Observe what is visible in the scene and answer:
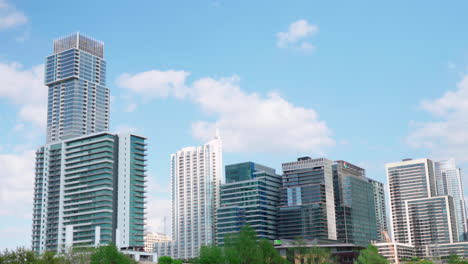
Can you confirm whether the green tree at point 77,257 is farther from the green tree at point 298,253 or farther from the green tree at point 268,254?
the green tree at point 298,253

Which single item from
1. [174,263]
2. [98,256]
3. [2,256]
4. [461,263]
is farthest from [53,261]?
[461,263]

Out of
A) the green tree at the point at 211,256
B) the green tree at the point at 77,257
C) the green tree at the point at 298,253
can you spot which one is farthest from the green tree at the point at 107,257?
the green tree at the point at 298,253

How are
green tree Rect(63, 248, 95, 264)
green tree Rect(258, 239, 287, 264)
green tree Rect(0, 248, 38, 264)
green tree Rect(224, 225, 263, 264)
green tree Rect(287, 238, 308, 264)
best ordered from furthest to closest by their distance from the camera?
1. green tree Rect(287, 238, 308, 264)
2. green tree Rect(258, 239, 287, 264)
3. green tree Rect(63, 248, 95, 264)
4. green tree Rect(224, 225, 263, 264)
5. green tree Rect(0, 248, 38, 264)

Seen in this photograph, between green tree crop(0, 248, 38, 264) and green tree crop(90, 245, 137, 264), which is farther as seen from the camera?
green tree crop(90, 245, 137, 264)

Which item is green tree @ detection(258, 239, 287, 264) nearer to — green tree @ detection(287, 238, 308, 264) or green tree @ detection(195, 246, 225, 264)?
green tree @ detection(195, 246, 225, 264)

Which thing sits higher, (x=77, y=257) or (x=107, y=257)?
(x=77, y=257)

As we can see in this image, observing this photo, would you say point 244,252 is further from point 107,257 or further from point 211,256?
point 107,257

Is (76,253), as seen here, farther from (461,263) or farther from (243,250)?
(461,263)

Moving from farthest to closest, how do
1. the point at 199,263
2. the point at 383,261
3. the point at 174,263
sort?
the point at 174,263
the point at 383,261
the point at 199,263

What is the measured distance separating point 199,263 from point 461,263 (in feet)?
270

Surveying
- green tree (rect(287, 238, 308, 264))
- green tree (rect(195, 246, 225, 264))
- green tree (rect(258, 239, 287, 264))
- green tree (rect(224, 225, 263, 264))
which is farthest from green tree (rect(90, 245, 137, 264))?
green tree (rect(287, 238, 308, 264))

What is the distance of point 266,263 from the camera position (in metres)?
160

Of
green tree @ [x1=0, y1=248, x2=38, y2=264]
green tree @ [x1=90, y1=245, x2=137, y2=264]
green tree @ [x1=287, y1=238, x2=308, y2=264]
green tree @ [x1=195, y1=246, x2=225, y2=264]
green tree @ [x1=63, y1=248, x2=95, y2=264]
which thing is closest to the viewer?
green tree @ [x1=0, y1=248, x2=38, y2=264]

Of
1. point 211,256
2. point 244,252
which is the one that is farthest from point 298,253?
point 244,252
